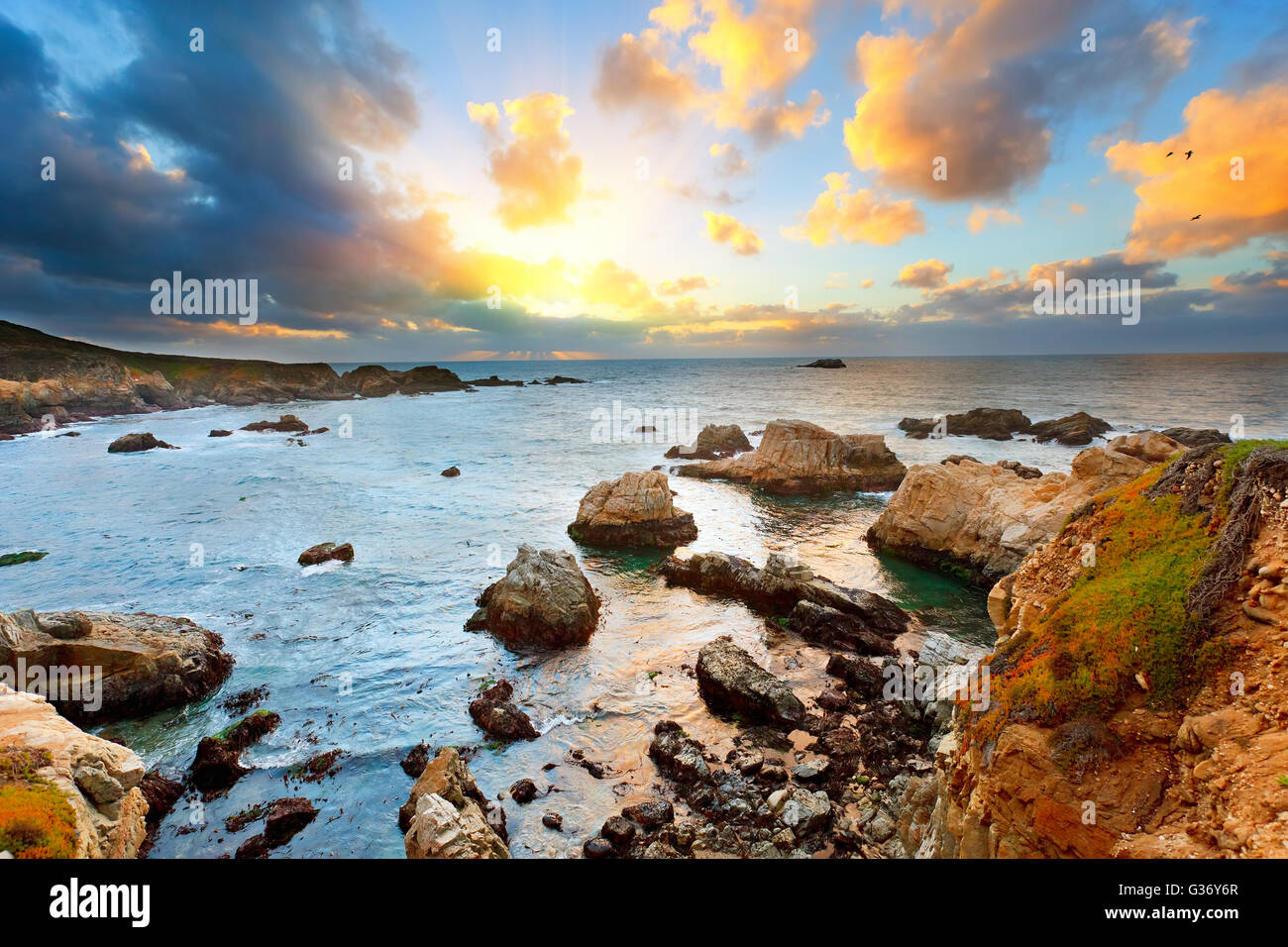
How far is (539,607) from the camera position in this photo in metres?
16.7

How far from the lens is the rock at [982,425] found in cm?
5528

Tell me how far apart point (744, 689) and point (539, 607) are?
7236 millimetres

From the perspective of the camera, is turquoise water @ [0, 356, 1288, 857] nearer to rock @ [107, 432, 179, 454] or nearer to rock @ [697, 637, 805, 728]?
rock @ [697, 637, 805, 728]

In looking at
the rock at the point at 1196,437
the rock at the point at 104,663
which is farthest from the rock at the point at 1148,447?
the rock at the point at 104,663

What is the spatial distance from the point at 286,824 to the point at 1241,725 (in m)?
13.8

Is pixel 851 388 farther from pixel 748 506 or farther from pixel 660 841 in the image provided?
pixel 660 841

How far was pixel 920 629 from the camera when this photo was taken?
17.3m

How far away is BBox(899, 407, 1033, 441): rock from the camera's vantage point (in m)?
55.3

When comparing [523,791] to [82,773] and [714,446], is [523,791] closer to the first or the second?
[82,773]

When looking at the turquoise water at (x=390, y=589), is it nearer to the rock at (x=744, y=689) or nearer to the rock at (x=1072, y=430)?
the rock at (x=744, y=689)

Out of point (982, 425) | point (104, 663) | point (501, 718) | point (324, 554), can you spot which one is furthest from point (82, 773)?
point (982, 425)

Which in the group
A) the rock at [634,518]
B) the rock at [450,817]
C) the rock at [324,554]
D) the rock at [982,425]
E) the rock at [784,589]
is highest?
the rock at [982,425]

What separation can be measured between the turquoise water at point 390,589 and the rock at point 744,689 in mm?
687

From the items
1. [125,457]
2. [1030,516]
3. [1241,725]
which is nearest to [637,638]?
[1241,725]
